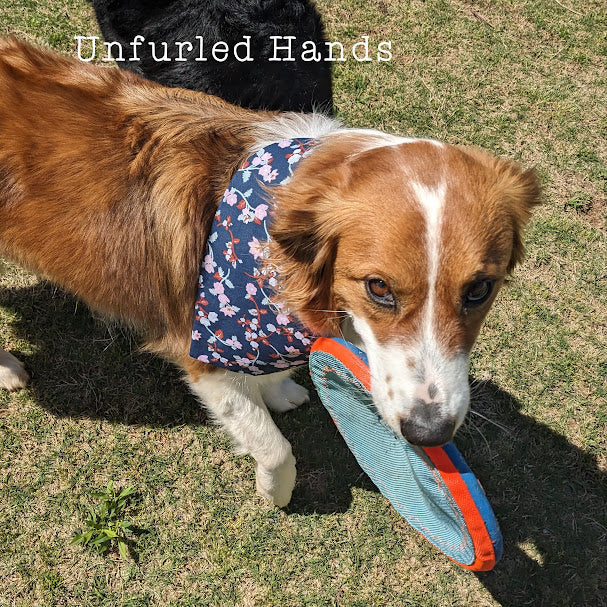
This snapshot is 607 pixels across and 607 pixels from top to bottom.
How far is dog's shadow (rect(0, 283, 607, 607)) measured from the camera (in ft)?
10.5

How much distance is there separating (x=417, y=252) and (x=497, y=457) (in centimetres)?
210

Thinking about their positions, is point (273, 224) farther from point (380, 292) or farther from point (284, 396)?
point (284, 396)

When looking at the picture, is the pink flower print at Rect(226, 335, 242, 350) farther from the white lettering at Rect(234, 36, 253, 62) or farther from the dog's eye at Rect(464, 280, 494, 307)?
the white lettering at Rect(234, 36, 253, 62)

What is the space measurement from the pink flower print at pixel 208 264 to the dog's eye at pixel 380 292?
28.8 inches

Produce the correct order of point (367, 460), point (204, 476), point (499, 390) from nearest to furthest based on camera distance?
point (367, 460) → point (204, 476) → point (499, 390)

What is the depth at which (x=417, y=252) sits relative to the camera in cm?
179

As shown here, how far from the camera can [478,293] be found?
1.91m

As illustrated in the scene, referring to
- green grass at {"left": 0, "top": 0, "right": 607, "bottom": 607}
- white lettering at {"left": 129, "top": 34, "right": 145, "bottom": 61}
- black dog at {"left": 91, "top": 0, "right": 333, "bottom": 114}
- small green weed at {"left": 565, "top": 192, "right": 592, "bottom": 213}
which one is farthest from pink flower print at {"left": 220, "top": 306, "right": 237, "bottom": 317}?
small green weed at {"left": 565, "top": 192, "right": 592, "bottom": 213}

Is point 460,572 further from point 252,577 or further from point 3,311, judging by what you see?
point 3,311

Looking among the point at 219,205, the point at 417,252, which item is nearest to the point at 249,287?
the point at 219,205

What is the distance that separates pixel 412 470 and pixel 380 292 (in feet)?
3.05

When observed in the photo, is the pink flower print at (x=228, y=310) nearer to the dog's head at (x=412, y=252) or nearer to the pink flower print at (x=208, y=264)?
the pink flower print at (x=208, y=264)

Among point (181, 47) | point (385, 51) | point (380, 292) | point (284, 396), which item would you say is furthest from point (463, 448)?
point (385, 51)

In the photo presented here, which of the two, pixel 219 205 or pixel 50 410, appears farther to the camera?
pixel 50 410
